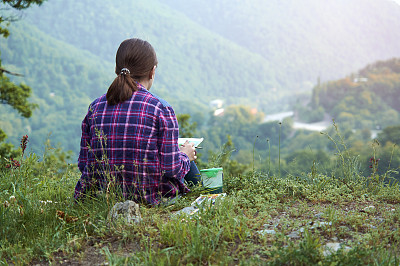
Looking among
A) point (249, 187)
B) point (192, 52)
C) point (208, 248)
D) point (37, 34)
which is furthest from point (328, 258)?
point (192, 52)

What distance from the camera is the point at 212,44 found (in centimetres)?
10519

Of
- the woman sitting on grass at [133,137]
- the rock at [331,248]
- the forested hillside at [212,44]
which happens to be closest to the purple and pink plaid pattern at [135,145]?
the woman sitting on grass at [133,137]

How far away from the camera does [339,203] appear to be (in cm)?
274

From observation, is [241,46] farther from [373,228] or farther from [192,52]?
[373,228]

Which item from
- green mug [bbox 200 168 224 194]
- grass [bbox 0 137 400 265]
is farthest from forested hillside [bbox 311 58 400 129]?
grass [bbox 0 137 400 265]

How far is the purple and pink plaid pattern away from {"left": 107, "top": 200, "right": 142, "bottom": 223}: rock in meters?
0.21

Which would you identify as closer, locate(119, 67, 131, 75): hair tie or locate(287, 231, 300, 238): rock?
locate(287, 231, 300, 238): rock

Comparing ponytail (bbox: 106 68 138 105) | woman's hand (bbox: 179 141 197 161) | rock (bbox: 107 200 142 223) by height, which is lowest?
rock (bbox: 107 200 142 223)

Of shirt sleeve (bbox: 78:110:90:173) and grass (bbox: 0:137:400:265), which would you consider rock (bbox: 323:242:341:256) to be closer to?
grass (bbox: 0:137:400:265)

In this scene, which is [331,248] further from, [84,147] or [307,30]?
[307,30]

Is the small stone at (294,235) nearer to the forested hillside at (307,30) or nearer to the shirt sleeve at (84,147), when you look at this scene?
the shirt sleeve at (84,147)

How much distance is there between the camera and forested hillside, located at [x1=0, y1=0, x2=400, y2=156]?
6762cm

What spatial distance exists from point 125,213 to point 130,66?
99 cm

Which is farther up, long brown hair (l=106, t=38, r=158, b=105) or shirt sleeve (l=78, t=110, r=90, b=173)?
long brown hair (l=106, t=38, r=158, b=105)
